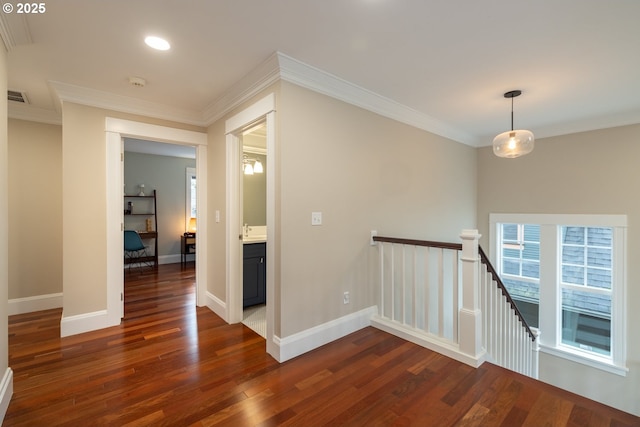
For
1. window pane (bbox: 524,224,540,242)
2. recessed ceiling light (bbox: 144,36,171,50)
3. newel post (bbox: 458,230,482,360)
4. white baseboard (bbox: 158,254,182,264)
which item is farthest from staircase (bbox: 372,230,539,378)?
white baseboard (bbox: 158,254,182,264)

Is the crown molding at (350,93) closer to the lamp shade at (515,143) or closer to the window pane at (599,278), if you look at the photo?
the lamp shade at (515,143)

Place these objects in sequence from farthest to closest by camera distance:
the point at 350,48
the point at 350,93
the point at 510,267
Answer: the point at 510,267 < the point at 350,93 < the point at 350,48

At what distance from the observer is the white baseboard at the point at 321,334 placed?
2.31 metres

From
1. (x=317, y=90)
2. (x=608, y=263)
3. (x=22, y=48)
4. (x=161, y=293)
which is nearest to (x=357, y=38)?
(x=317, y=90)

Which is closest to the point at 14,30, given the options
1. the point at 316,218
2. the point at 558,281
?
the point at 316,218

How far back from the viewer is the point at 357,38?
A: 2.00 meters

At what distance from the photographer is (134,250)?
214 inches

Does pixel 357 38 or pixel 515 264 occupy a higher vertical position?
pixel 357 38

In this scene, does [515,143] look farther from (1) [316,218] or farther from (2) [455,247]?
(1) [316,218]

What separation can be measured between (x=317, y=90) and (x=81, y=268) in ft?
9.37

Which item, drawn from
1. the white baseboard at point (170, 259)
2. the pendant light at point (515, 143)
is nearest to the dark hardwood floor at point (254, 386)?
the pendant light at point (515, 143)

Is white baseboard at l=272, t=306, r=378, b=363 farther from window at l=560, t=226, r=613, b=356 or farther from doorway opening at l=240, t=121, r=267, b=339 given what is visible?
window at l=560, t=226, r=613, b=356

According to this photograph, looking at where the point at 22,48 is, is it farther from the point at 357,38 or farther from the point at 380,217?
the point at 380,217

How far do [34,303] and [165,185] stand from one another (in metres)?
3.44
